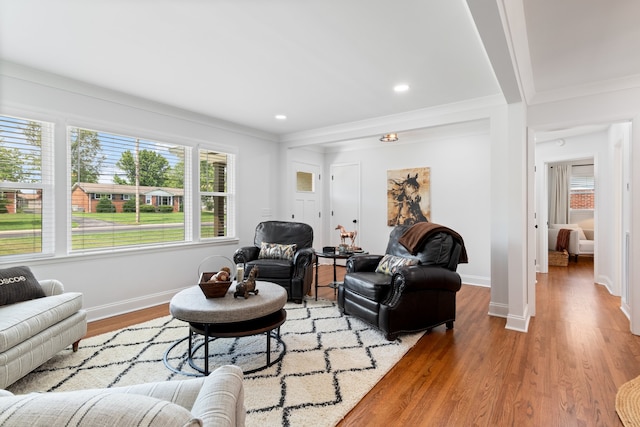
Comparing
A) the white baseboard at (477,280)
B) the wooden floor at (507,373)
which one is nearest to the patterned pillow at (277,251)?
the wooden floor at (507,373)

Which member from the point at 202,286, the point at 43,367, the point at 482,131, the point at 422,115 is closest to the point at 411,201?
the point at 482,131

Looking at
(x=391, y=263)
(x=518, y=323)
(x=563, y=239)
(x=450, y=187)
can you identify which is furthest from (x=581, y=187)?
(x=391, y=263)

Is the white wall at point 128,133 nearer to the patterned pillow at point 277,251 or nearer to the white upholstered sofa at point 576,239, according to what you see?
the patterned pillow at point 277,251

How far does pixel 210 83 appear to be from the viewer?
3.30 meters

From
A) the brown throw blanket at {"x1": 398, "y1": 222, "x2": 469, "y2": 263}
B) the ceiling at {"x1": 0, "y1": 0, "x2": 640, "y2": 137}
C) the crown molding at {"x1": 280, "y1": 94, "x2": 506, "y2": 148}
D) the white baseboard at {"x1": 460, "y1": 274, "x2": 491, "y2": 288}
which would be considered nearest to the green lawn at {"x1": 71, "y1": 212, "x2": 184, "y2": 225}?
the ceiling at {"x1": 0, "y1": 0, "x2": 640, "y2": 137}

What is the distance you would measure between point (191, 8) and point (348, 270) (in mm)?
2752

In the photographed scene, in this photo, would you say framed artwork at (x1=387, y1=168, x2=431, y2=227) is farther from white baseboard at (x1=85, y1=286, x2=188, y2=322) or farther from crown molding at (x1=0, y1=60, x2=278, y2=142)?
white baseboard at (x1=85, y1=286, x2=188, y2=322)

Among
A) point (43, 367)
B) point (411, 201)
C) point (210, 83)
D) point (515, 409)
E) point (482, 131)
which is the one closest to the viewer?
point (515, 409)

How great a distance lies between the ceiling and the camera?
206cm

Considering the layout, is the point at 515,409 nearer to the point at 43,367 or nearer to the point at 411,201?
the point at 43,367

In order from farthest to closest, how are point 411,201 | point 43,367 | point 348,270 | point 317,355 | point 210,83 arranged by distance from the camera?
point 411,201
point 348,270
point 210,83
point 317,355
point 43,367

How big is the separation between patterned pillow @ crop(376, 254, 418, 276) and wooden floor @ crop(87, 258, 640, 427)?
70cm

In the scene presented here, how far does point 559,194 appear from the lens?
800cm

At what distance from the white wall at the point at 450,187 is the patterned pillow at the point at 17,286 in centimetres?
489
